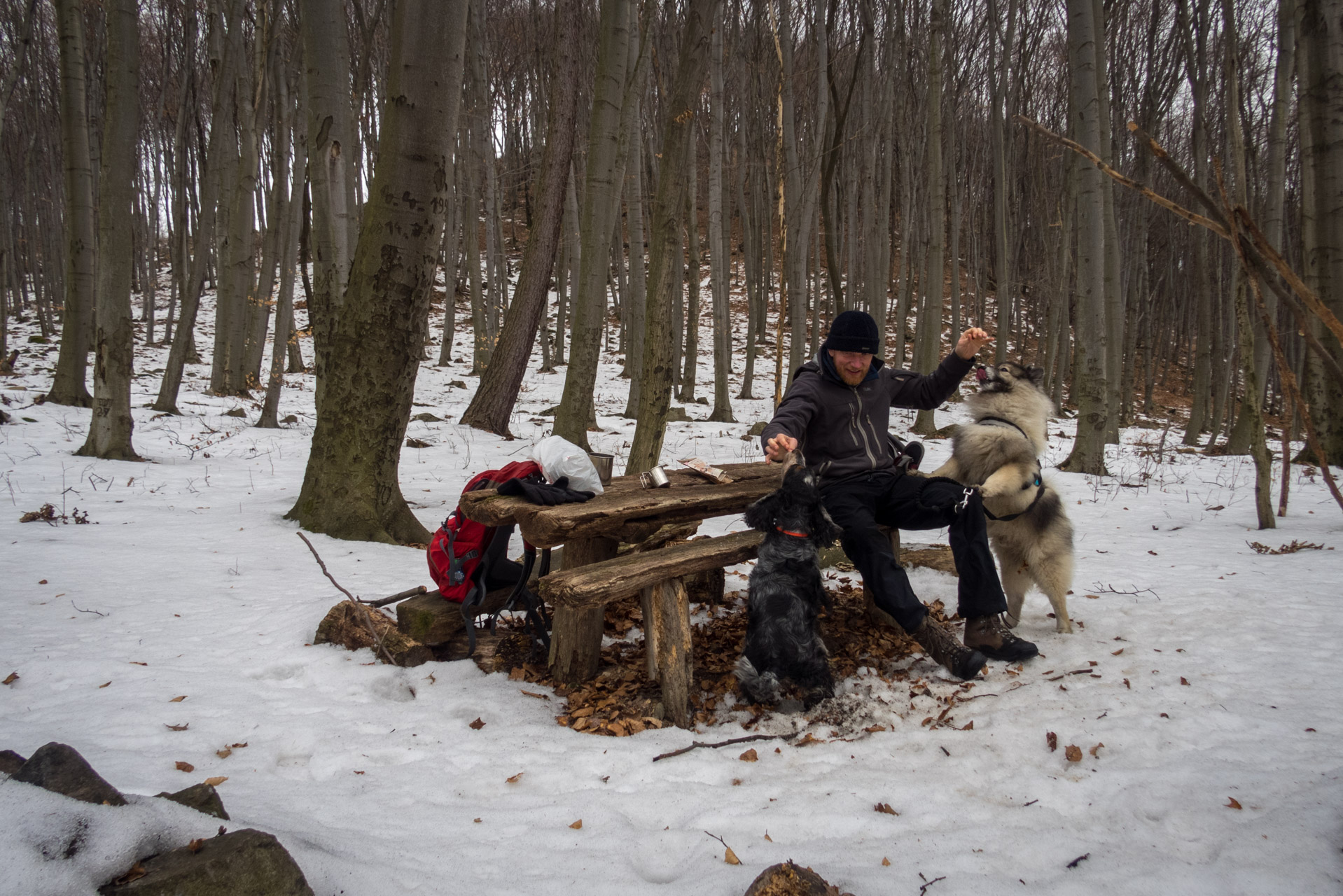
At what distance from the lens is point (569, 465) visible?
362 cm

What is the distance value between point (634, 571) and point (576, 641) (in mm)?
685

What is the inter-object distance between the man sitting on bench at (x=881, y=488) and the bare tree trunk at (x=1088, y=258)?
6.13 m

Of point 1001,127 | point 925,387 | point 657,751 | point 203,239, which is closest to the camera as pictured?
point 657,751

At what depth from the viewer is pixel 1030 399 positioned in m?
3.94

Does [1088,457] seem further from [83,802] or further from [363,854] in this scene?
[83,802]

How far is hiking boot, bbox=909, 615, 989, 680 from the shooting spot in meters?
3.44

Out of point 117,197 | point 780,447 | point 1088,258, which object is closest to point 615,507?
point 780,447

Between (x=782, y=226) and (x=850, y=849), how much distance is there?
5744 millimetres

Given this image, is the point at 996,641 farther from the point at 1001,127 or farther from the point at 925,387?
the point at 1001,127

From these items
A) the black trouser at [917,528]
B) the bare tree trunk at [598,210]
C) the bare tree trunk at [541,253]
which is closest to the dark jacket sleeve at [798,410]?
the black trouser at [917,528]

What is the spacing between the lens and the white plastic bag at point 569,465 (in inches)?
142

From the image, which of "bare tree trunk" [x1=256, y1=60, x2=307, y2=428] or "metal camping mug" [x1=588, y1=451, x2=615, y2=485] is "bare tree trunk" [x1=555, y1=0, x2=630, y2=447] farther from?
"bare tree trunk" [x1=256, y1=60, x2=307, y2=428]

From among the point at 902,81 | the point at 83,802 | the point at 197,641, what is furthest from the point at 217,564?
the point at 902,81

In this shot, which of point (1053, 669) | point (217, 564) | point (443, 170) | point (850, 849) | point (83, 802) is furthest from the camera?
point (443, 170)
